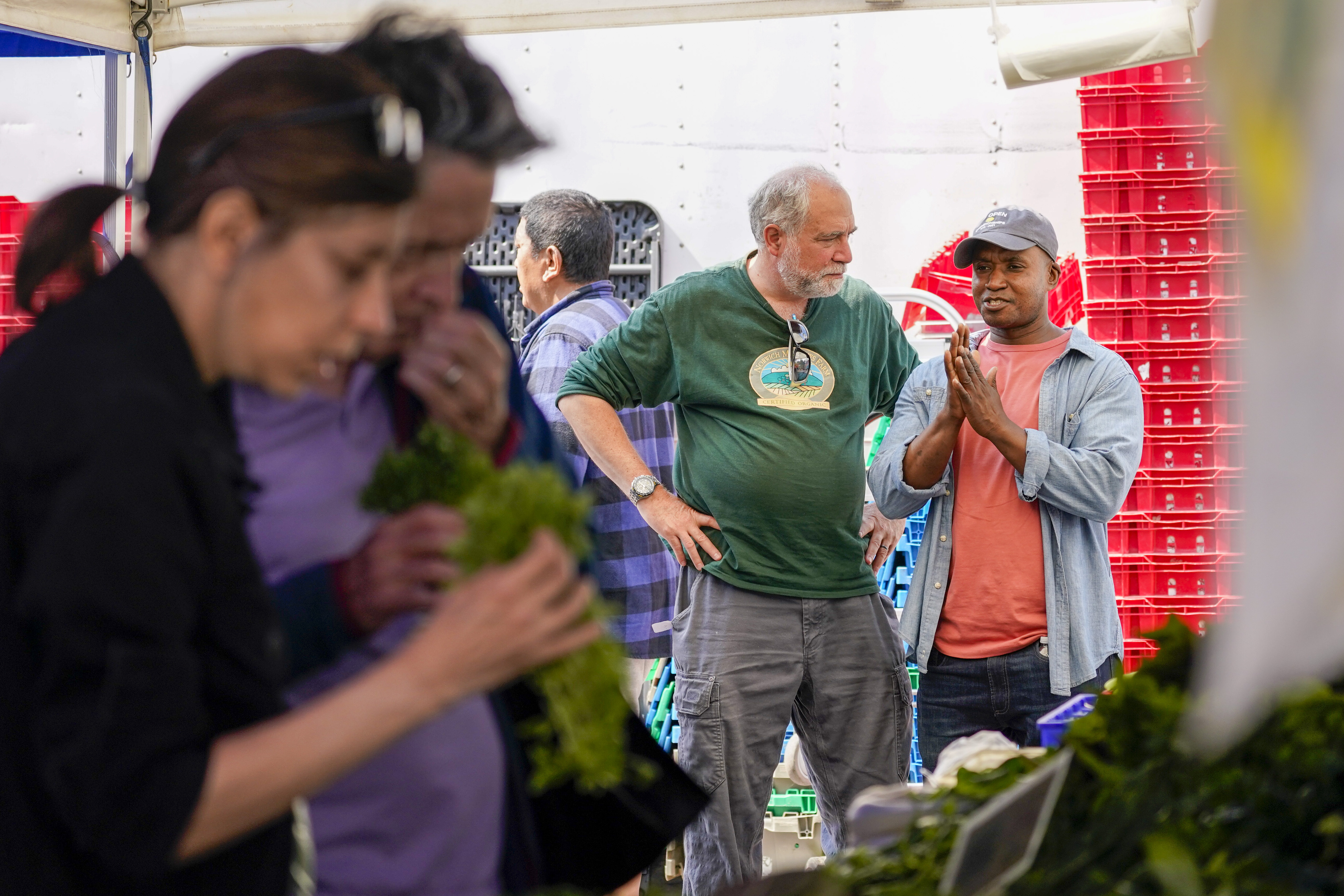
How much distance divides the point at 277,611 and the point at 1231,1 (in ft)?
3.06

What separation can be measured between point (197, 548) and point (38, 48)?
128 inches

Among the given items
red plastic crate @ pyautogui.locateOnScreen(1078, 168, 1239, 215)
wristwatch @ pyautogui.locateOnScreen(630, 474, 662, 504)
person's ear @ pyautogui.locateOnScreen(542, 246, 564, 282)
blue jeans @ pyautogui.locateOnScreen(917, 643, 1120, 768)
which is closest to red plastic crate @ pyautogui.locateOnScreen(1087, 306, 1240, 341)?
red plastic crate @ pyautogui.locateOnScreen(1078, 168, 1239, 215)

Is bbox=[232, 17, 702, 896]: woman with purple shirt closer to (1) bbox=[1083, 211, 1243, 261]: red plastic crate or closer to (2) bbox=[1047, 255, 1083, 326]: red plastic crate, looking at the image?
(1) bbox=[1083, 211, 1243, 261]: red plastic crate

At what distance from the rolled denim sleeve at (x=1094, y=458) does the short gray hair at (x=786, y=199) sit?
2.86ft

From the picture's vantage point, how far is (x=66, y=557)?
873mm

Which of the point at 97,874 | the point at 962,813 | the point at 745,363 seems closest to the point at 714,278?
the point at 745,363

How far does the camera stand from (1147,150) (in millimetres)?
3799

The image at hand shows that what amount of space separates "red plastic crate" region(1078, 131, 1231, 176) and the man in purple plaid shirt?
153 centimetres

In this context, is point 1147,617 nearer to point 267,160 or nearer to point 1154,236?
point 1154,236

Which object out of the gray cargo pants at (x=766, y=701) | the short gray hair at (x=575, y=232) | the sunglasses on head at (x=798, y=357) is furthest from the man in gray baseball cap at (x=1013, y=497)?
the short gray hair at (x=575, y=232)

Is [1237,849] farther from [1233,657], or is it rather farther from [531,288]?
[531,288]

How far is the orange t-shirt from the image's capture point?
9.73ft

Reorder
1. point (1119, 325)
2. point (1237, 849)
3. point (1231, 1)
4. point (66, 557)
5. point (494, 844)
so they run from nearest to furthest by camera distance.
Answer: point (1231, 1) < point (66, 557) < point (1237, 849) < point (494, 844) < point (1119, 325)

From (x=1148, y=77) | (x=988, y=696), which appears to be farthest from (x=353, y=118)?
(x=1148, y=77)
